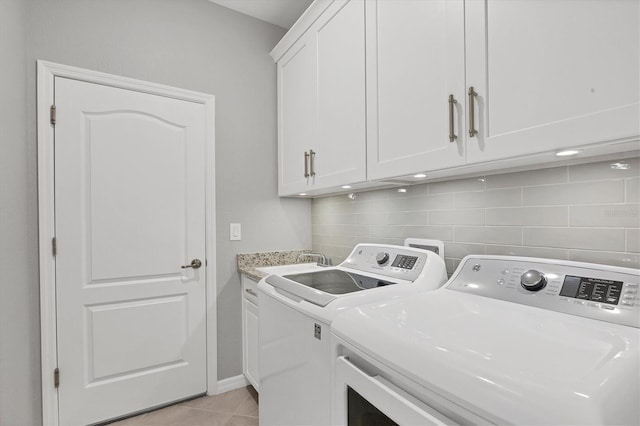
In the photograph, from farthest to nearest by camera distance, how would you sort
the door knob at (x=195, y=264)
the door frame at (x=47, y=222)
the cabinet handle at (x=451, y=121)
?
the door knob at (x=195, y=264)
the door frame at (x=47, y=222)
the cabinet handle at (x=451, y=121)

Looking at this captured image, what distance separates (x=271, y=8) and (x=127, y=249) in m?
1.92

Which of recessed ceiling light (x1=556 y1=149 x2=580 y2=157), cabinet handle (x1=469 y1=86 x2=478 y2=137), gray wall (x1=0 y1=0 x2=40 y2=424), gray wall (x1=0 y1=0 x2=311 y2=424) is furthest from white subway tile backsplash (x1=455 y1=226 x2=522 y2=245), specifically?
gray wall (x1=0 y1=0 x2=40 y2=424)

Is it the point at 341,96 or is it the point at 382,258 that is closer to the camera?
the point at 382,258

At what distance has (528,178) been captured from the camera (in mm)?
1190

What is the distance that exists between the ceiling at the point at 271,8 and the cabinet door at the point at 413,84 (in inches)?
39.5

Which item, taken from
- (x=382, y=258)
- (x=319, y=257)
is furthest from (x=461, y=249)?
(x=319, y=257)

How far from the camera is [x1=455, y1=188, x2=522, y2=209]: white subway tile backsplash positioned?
1.23 metres

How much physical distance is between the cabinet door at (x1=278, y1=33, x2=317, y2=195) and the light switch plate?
0.41m

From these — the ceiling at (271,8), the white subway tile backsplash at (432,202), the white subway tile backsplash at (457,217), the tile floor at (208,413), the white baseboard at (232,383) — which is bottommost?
the tile floor at (208,413)

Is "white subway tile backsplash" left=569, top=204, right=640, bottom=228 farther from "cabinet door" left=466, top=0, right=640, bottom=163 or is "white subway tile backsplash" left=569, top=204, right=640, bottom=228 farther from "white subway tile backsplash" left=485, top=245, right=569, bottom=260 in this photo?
"cabinet door" left=466, top=0, right=640, bottom=163

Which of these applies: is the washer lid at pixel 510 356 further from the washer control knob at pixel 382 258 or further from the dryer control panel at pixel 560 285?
the washer control knob at pixel 382 258

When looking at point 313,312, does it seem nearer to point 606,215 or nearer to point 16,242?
point 606,215

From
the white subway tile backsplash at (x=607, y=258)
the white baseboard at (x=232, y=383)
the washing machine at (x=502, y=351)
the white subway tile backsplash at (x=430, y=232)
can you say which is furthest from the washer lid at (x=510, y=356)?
the white baseboard at (x=232, y=383)

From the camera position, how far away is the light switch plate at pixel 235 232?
7.37 ft
